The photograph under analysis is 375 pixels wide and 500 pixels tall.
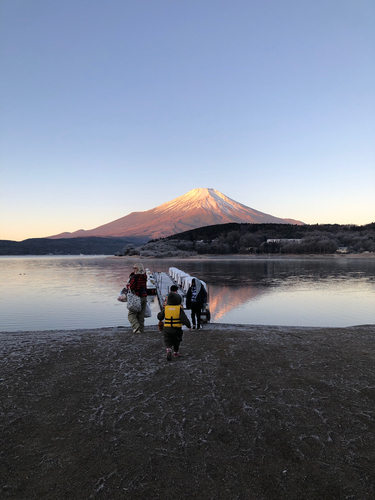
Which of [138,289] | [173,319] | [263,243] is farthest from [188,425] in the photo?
[263,243]

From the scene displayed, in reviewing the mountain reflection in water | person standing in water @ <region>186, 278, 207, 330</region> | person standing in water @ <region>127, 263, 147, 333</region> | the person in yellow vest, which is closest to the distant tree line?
the mountain reflection in water

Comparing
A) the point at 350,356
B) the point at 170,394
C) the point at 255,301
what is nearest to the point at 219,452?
the point at 170,394

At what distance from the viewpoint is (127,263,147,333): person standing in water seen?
29.3ft

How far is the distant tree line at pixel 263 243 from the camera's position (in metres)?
138

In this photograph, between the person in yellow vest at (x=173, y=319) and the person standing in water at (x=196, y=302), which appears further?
the person standing in water at (x=196, y=302)

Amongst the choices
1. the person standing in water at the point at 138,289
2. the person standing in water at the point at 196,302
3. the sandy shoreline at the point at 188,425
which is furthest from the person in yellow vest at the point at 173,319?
the person standing in water at the point at 196,302

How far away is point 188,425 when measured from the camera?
Result: 417 centimetres

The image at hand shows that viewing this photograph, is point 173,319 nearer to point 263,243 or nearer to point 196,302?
point 196,302

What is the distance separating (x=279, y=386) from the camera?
539 centimetres

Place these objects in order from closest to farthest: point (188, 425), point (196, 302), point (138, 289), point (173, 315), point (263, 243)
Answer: point (188, 425)
point (173, 315)
point (138, 289)
point (196, 302)
point (263, 243)

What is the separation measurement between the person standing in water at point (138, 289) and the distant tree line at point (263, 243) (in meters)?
135

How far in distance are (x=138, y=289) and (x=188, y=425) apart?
521cm

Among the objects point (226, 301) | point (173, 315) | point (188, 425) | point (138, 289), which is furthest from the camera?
point (226, 301)

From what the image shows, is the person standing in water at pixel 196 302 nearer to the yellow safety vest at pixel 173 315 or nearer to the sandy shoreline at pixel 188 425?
the sandy shoreline at pixel 188 425
